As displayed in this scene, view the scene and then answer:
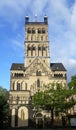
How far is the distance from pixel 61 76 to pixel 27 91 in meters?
13.5

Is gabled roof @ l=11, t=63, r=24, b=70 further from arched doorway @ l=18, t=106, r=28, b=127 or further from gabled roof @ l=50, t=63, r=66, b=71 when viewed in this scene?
arched doorway @ l=18, t=106, r=28, b=127

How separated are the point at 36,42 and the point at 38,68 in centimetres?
1061

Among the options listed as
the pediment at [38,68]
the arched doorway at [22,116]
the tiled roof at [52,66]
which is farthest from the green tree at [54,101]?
the tiled roof at [52,66]

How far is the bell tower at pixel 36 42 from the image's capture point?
89.1 m

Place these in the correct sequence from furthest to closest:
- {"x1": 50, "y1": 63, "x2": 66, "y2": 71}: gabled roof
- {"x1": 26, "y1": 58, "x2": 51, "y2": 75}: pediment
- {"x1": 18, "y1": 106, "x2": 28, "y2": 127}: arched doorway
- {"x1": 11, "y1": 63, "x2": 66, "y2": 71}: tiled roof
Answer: {"x1": 50, "y1": 63, "x2": 66, "y2": 71}: gabled roof, {"x1": 11, "y1": 63, "x2": 66, "y2": 71}: tiled roof, {"x1": 26, "y1": 58, "x2": 51, "y2": 75}: pediment, {"x1": 18, "y1": 106, "x2": 28, "y2": 127}: arched doorway

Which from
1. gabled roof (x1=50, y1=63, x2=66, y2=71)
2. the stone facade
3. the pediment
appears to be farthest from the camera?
gabled roof (x1=50, y1=63, x2=66, y2=71)

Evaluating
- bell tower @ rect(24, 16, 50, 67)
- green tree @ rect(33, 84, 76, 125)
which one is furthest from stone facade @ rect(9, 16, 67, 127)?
green tree @ rect(33, 84, 76, 125)

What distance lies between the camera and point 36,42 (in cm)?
9144

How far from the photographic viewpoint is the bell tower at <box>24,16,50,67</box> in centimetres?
8912

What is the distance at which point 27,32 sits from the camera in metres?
92.8

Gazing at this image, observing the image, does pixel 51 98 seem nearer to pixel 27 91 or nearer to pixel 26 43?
pixel 27 91

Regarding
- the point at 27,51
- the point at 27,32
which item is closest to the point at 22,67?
the point at 27,51

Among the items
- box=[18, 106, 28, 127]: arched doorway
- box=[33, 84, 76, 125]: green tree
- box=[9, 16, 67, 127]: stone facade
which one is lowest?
box=[18, 106, 28, 127]: arched doorway

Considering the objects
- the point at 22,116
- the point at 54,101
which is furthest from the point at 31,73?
the point at 54,101
